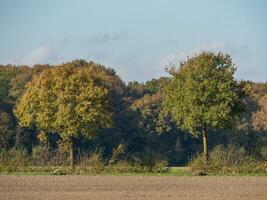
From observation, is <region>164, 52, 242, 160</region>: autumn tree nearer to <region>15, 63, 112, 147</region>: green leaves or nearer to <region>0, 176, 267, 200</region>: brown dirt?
<region>15, 63, 112, 147</region>: green leaves

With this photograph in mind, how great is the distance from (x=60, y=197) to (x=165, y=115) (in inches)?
2176

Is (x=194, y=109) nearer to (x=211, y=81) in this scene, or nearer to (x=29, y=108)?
(x=211, y=81)

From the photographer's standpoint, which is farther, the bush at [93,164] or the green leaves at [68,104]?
the green leaves at [68,104]

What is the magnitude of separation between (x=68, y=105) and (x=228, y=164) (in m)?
13.0

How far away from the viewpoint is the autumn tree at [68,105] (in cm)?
5034

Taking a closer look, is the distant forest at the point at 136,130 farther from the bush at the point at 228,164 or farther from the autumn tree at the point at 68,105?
the bush at the point at 228,164

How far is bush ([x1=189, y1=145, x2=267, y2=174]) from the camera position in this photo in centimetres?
4366

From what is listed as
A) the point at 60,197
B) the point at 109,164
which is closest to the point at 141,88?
the point at 109,164

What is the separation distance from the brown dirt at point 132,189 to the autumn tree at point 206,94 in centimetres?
1086

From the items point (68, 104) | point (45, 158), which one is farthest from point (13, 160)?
point (68, 104)

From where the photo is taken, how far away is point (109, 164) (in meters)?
44.7

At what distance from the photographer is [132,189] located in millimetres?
30000

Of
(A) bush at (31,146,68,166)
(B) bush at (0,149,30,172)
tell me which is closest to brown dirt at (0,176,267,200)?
(B) bush at (0,149,30,172)

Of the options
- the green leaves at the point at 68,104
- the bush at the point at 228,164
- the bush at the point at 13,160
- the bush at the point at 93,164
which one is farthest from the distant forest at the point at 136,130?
the bush at the point at 228,164
